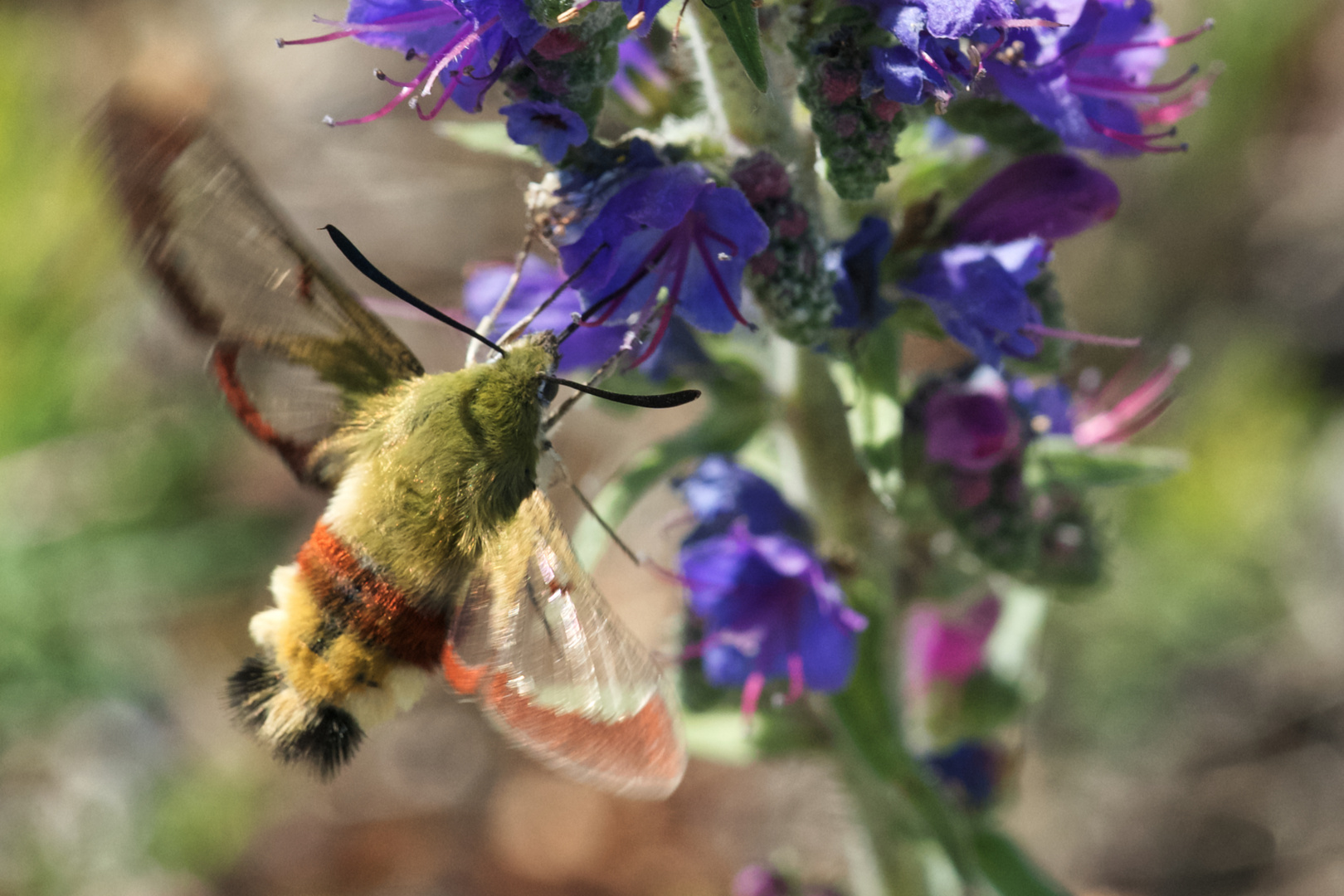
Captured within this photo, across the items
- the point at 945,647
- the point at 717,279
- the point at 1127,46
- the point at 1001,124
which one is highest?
the point at 1127,46

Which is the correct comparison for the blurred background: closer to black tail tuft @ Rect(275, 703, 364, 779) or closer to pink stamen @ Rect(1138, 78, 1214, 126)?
black tail tuft @ Rect(275, 703, 364, 779)

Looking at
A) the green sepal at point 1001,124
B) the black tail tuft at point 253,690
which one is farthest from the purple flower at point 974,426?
the black tail tuft at point 253,690

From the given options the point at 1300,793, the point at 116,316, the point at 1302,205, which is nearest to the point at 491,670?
the point at 116,316

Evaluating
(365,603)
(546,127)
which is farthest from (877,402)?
(365,603)

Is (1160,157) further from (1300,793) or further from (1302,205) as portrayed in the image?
(1300,793)

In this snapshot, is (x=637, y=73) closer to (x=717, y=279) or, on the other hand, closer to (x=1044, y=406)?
(x=717, y=279)

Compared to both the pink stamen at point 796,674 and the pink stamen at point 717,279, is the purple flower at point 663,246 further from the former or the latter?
the pink stamen at point 796,674

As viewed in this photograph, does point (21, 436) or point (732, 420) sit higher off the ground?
point (732, 420)

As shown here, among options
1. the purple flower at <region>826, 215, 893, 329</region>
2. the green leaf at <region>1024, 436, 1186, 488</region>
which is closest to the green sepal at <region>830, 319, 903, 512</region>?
the purple flower at <region>826, 215, 893, 329</region>
